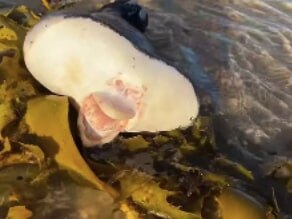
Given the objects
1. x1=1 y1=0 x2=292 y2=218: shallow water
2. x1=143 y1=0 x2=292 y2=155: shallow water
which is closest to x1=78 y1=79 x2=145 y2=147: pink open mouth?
x1=1 y1=0 x2=292 y2=218: shallow water

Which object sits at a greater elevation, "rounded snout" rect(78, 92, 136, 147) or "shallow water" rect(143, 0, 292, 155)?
"rounded snout" rect(78, 92, 136, 147)

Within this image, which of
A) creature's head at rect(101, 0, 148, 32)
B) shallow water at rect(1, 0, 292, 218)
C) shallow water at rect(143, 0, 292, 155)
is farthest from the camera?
shallow water at rect(143, 0, 292, 155)

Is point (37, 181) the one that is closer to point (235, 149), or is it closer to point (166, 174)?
point (166, 174)

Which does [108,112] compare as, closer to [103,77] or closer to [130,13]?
[103,77]

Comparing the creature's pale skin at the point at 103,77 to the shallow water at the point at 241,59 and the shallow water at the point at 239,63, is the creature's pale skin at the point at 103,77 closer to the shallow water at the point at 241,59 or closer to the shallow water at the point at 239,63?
the shallow water at the point at 239,63

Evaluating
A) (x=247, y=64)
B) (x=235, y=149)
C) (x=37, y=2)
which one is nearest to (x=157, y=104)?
(x=235, y=149)

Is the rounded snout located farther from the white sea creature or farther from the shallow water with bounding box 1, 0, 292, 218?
the shallow water with bounding box 1, 0, 292, 218

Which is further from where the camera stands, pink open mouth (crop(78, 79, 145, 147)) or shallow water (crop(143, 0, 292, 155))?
shallow water (crop(143, 0, 292, 155))

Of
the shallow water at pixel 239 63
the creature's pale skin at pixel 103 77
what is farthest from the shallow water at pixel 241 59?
the creature's pale skin at pixel 103 77

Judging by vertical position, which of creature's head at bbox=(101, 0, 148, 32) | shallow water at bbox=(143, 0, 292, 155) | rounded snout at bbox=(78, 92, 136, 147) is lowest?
shallow water at bbox=(143, 0, 292, 155)
